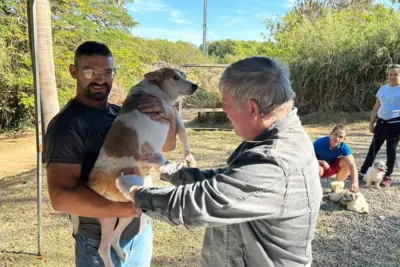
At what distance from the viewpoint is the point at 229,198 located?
3.97ft

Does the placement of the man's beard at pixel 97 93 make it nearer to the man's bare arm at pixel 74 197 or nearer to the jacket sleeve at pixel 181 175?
the man's bare arm at pixel 74 197

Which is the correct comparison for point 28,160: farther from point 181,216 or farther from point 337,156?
point 181,216

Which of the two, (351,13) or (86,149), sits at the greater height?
(351,13)

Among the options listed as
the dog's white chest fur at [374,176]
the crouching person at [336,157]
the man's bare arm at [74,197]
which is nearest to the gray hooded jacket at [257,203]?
the man's bare arm at [74,197]

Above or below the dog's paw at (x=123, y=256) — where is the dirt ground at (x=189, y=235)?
below

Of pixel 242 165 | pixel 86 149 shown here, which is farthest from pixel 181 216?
pixel 86 149

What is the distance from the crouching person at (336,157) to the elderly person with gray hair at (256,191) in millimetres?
4430

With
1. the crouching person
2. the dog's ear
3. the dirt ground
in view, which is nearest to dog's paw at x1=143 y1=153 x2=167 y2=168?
the dog's ear

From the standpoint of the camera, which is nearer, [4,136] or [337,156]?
[337,156]

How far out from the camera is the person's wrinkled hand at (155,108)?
2574 mm

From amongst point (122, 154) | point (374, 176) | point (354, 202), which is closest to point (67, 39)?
point (374, 176)

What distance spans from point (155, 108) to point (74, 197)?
1.00 metres

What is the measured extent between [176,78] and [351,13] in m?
18.3

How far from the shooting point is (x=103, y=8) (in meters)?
11.5
